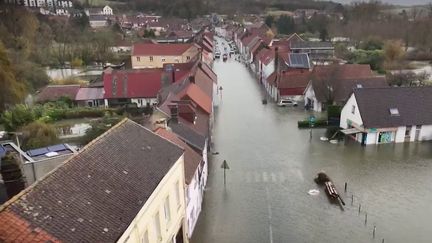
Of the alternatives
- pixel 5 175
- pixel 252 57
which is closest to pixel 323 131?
pixel 5 175

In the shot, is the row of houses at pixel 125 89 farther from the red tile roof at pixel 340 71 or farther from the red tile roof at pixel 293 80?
the red tile roof at pixel 340 71

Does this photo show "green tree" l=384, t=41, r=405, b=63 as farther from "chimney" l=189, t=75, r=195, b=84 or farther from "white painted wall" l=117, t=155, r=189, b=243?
"white painted wall" l=117, t=155, r=189, b=243

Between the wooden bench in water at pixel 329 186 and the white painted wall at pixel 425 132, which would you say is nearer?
the wooden bench in water at pixel 329 186

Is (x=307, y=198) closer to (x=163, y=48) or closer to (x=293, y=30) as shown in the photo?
(x=163, y=48)

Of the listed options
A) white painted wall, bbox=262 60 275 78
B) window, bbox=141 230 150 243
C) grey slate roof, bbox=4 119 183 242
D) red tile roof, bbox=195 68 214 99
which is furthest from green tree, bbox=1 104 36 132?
white painted wall, bbox=262 60 275 78

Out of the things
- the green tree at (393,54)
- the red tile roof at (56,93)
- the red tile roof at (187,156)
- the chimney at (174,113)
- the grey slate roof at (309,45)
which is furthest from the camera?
the grey slate roof at (309,45)

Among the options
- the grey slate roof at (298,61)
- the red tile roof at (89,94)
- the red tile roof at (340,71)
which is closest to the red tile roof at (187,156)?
the red tile roof at (340,71)
